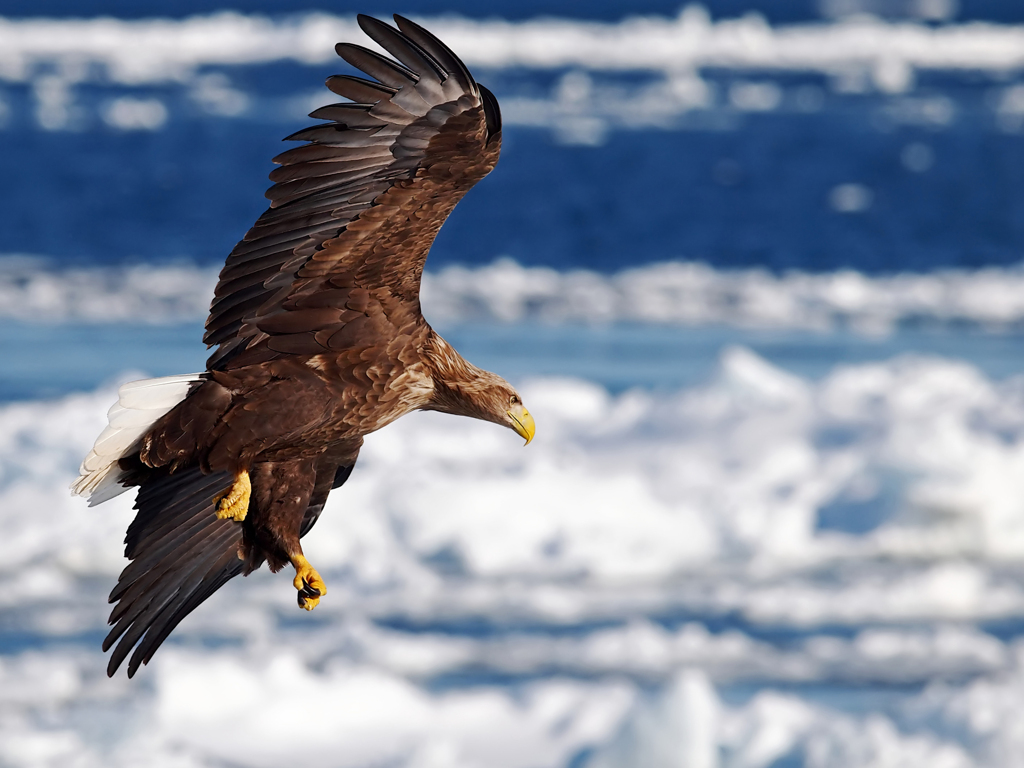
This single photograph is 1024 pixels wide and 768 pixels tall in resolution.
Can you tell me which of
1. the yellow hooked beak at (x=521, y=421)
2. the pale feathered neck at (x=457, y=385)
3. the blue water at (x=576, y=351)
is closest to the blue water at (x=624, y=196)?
the blue water at (x=576, y=351)

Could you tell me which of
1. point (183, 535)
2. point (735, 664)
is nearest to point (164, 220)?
point (735, 664)

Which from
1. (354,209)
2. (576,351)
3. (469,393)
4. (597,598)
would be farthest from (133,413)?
(576,351)

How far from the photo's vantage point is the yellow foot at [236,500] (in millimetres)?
4266

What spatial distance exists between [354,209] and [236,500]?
698mm

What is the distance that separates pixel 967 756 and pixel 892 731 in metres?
0.27

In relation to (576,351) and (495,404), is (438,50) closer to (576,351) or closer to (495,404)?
(495,404)

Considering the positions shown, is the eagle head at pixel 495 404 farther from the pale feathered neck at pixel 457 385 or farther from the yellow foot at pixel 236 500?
the yellow foot at pixel 236 500

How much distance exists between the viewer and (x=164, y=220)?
17.7 meters

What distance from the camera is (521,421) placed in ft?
15.8

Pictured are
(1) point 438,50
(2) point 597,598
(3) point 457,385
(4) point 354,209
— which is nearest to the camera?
(1) point 438,50

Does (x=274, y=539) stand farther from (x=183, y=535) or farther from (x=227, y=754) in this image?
(x=227, y=754)

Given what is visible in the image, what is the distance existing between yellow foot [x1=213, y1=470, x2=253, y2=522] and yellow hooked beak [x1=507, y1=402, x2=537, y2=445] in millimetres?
759

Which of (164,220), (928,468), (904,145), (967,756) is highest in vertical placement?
(904,145)

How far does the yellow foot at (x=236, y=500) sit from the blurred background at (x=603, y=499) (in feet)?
8.31
